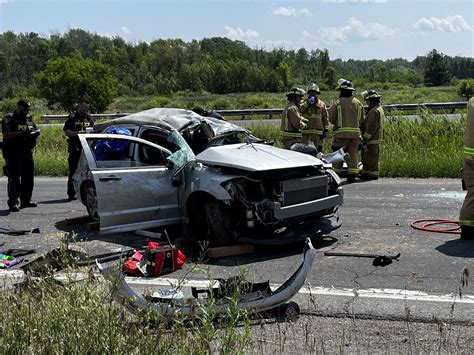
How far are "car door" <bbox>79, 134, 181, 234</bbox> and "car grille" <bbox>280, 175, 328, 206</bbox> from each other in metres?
1.55

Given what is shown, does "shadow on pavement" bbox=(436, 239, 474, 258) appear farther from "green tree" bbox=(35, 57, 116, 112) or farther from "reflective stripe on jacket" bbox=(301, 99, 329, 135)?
"green tree" bbox=(35, 57, 116, 112)

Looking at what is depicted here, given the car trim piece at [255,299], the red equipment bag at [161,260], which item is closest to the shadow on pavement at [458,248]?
the car trim piece at [255,299]

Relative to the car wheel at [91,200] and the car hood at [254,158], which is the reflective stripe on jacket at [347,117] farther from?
the car wheel at [91,200]

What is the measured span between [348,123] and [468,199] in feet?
17.4

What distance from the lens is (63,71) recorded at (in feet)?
130

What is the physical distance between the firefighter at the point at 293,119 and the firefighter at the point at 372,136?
1.26 metres

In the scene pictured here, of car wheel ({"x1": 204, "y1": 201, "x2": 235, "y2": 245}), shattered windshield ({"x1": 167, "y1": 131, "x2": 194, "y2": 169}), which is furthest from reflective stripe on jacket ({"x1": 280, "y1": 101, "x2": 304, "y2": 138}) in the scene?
car wheel ({"x1": 204, "y1": 201, "x2": 235, "y2": 245})

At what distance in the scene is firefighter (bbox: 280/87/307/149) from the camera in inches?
530

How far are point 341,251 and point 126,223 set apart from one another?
2615 mm

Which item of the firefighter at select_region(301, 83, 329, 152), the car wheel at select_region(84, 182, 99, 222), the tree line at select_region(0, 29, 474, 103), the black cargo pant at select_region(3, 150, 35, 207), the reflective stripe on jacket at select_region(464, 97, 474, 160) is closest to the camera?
the reflective stripe on jacket at select_region(464, 97, 474, 160)

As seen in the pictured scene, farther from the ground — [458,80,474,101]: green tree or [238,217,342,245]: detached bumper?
[458,80,474,101]: green tree

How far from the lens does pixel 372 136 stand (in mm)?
13297

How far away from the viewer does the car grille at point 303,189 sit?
7.51 meters

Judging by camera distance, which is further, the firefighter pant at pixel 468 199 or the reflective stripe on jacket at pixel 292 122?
the reflective stripe on jacket at pixel 292 122
